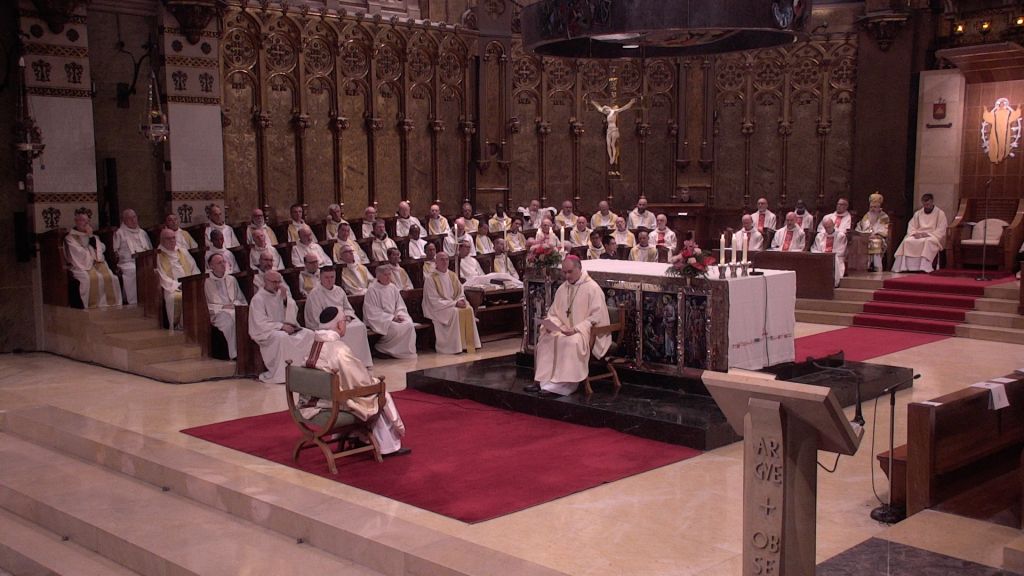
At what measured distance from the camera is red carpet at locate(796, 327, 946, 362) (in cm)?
1240

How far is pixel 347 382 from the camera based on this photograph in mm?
7844

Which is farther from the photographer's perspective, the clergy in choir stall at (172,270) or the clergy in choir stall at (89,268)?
the clergy in choir stall at (89,268)

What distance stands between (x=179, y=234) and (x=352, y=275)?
7.69 feet

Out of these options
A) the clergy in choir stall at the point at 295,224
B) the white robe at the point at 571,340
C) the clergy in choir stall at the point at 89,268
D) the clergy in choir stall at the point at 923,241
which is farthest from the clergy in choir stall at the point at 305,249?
the clergy in choir stall at the point at 923,241

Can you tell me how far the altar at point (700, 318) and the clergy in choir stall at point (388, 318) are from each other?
2563 mm

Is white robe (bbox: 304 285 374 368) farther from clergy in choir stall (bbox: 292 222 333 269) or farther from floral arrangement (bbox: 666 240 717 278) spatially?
floral arrangement (bbox: 666 240 717 278)

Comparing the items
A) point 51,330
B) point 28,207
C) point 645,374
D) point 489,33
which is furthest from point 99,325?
point 489,33

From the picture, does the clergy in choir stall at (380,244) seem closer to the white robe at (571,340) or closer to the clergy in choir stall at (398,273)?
the clergy in choir stall at (398,273)

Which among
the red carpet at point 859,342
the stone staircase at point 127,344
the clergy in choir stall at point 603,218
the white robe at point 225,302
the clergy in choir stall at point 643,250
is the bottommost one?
the red carpet at point 859,342

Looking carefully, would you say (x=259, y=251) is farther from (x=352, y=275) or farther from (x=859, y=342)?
(x=859, y=342)

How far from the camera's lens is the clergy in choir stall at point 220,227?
14.2 meters

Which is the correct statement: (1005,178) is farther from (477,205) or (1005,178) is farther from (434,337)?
(434,337)

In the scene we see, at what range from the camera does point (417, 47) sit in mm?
17453

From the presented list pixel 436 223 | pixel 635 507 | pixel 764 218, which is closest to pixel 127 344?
pixel 436 223
